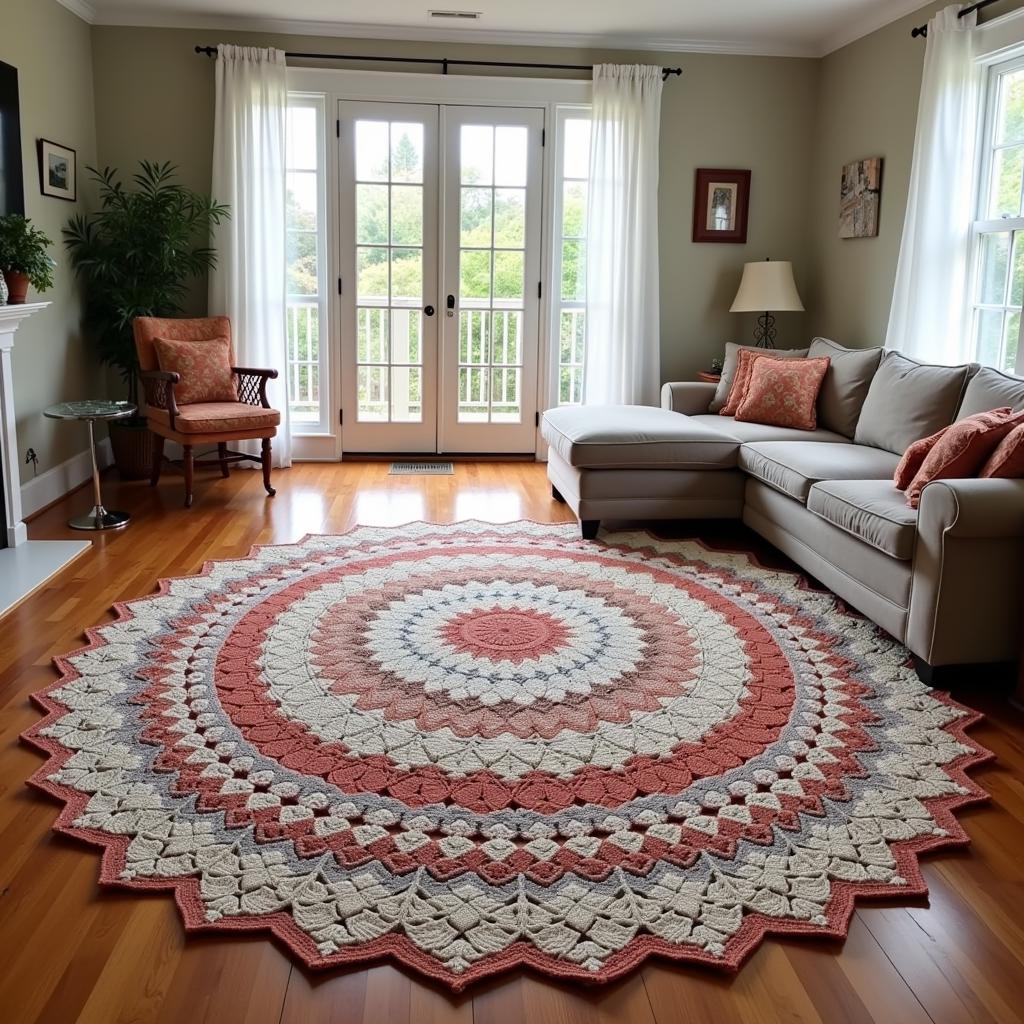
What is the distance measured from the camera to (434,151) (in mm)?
5887

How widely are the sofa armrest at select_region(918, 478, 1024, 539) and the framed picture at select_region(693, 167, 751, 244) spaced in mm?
3703

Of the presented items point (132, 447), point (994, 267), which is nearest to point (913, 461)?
point (994, 267)

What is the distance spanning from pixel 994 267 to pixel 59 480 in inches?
184

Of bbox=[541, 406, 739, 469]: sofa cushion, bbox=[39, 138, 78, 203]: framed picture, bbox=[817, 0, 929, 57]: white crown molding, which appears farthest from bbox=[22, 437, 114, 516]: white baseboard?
bbox=[817, 0, 929, 57]: white crown molding

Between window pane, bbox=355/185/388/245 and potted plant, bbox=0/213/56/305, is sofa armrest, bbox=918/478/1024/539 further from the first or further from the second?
window pane, bbox=355/185/388/245

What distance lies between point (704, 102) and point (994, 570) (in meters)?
4.15

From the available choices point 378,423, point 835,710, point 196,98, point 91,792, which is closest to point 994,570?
point 835,710

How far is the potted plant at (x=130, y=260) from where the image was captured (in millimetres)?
5344

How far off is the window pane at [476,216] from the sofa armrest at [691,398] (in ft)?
5.35

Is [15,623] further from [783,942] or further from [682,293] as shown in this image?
[682,293]

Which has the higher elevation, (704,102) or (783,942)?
(704,102)

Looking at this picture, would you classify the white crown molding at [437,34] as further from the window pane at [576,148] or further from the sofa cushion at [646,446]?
the sofa cushion at [646,446]

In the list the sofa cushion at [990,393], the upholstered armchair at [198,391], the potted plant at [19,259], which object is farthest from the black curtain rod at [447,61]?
the sofa cushion at [990,393]

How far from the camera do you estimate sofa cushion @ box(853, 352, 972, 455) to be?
3885 millimetres
